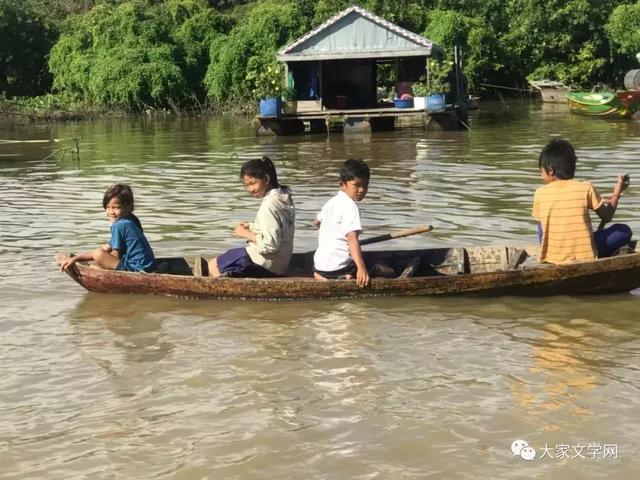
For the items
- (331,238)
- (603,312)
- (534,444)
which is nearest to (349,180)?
(331,238)

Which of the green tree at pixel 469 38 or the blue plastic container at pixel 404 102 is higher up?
the green tree at pixel 469 38

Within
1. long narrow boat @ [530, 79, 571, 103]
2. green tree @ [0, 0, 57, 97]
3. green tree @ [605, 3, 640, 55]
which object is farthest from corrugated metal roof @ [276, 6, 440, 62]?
green tree @ [0, 0, 57, 97]

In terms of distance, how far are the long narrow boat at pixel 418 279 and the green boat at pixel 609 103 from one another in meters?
19.7

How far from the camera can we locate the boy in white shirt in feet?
20.5

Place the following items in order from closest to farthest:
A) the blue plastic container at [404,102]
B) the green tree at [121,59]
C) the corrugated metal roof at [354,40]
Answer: the blue plastic container at [404,102] < the corrugated metal roof at [354,40] < the green tree at [121,59]

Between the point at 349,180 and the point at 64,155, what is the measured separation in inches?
570

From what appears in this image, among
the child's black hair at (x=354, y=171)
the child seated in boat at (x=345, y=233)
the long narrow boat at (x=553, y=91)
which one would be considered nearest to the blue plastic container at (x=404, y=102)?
the long narrow boat at (x=553, y=91)

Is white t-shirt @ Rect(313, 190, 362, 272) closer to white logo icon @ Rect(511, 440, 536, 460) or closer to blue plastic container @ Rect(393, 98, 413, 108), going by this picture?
white logo icon @ Rect(511, 440, 536, 460)

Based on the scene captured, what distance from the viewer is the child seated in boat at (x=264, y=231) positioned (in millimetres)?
6441

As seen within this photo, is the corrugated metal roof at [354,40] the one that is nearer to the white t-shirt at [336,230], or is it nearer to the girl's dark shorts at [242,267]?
the girl's dark shorts at [242,267]

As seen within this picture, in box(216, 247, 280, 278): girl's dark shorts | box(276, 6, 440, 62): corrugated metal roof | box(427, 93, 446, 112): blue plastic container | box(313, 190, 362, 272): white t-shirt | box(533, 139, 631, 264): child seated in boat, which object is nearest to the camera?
box(533, 139, 631, 264): child seated in boat

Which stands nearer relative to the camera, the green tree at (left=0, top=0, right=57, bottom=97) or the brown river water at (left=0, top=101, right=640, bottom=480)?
the brown river water at (left=0, top=101, right=640, bottom=480)

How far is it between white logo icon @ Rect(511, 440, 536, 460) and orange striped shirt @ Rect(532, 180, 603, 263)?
2.57m

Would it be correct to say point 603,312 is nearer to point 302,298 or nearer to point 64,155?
point 302,298
